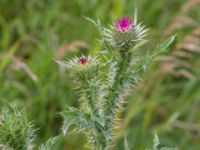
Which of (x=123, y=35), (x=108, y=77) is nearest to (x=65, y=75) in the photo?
(x=108, y=77)

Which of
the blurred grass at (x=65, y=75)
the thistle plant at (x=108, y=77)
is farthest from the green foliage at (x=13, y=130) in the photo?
the blurred grass at (x=65, y=75)

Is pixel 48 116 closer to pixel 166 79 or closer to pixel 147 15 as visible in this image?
pixel 166 79

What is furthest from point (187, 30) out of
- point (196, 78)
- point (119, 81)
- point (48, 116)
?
point (119, 81)

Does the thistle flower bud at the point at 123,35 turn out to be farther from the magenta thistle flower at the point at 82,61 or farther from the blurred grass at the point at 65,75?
the blurred grass at the point at 65,75

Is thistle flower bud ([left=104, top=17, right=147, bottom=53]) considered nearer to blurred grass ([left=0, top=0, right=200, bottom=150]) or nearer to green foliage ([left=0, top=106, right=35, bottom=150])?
green foliage ([left=0, top=106, right=35, bottom=150])

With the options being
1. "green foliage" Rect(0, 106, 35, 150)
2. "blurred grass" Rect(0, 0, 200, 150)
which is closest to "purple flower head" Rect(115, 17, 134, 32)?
"green foliage" Rect(0, 106, 35, 150)

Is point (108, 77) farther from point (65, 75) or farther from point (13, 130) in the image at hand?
point (65, 75)
